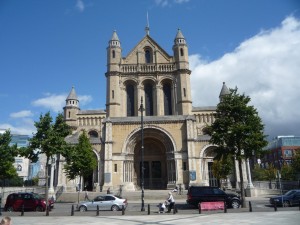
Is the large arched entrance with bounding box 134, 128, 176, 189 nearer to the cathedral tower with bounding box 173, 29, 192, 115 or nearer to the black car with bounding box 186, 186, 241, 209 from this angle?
the cathedral tower with bounding box 173, 29, 192, 115

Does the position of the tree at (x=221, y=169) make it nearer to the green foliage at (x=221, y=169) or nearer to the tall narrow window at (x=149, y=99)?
the green foliage at (x=221, y=169)

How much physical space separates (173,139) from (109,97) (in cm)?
1385

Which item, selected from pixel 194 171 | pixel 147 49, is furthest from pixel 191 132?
pixel 147 49

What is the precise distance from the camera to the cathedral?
35.8 m

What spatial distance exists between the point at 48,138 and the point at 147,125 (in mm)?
15017

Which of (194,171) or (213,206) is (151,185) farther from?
(213,206)

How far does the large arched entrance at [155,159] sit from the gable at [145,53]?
15.5 metres

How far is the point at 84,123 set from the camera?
167ft

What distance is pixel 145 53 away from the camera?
50031mm

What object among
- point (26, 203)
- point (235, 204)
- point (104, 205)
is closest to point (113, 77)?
point (26, 203)

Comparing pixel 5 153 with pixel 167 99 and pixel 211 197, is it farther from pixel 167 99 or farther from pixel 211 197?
pixel 167 99

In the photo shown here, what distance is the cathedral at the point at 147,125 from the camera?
35.8 metres

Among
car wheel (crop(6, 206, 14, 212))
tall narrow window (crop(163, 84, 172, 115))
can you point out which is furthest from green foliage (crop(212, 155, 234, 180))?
car wheel (crop(6, 206, 14, 212))

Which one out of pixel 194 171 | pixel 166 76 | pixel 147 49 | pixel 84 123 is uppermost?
pixel 147 49
